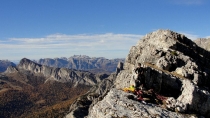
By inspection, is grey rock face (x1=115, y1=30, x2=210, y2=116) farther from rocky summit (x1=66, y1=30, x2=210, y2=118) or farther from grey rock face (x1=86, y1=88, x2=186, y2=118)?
grey rock face (x1=86, y1=88, x2=186, y2=118)

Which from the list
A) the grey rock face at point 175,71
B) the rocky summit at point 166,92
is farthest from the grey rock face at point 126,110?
the grey rock face at point 175,71

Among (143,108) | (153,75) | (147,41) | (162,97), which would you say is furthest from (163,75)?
(147,41)

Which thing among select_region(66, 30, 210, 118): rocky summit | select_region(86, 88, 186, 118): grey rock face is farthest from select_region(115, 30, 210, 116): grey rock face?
select_region(86, 88, 186, 118): grey rock face

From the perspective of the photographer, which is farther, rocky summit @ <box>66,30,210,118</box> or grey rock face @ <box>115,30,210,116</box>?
grey rock face @ <box>115,30,210,116</box>

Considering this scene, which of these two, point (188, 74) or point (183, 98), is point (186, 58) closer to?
point (188, 74)

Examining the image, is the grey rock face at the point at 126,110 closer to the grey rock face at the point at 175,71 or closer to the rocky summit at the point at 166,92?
the rocky summit at the point at 166,92

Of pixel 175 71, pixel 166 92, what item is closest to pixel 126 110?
pixel 166 92

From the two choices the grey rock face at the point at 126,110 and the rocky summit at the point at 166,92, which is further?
the rocky summit at the point at 166,92

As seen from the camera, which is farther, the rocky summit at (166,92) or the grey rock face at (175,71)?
the grey rock face at (175,71)

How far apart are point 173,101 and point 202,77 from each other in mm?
18619

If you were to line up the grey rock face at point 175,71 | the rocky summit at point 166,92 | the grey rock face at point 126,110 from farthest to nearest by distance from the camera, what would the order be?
the grey rock face at point 175,71, the rocky summit at point 166,92, the grey rock face at point 126,110

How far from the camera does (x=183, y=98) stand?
39812mm

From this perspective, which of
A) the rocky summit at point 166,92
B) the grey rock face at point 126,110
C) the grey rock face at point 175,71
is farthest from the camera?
the grey rock face at point 175,71

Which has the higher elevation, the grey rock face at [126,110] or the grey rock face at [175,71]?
the grey rock face at [175,71]
